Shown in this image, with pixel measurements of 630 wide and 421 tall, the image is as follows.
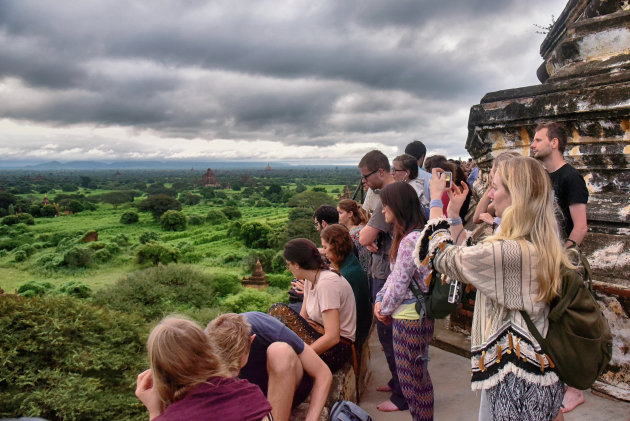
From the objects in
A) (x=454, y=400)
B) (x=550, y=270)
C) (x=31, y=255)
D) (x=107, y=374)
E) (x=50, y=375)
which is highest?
(x=550, y=270)

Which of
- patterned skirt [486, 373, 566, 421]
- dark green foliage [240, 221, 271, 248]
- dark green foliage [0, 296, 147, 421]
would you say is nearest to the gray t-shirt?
patterned skirt [486, 373, 566, 421]

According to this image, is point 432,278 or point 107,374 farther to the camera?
point 107,374

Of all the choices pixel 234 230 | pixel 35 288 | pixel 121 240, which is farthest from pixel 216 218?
pixel 35 288

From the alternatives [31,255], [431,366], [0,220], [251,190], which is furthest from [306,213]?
[251,190]

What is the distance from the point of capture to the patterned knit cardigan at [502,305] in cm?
160

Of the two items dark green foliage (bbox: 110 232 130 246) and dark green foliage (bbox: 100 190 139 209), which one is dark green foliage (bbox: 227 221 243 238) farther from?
dark green foliage (bbox: 100 190 139 209)

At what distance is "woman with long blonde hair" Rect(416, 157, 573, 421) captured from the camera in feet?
5.24

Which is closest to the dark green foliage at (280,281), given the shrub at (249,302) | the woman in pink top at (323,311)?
the shrub at (249,302)

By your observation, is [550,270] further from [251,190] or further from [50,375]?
[251,190]

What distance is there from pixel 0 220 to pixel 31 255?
52.9 feet

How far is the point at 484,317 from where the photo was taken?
5.84ft

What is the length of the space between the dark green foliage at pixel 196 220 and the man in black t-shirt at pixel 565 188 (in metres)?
42.6

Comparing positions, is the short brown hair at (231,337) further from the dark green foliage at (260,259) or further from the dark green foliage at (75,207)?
the dark green foliage at (75,207)

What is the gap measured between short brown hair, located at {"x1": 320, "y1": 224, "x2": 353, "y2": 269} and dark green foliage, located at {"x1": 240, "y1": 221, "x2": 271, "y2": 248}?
3049 centimetres
